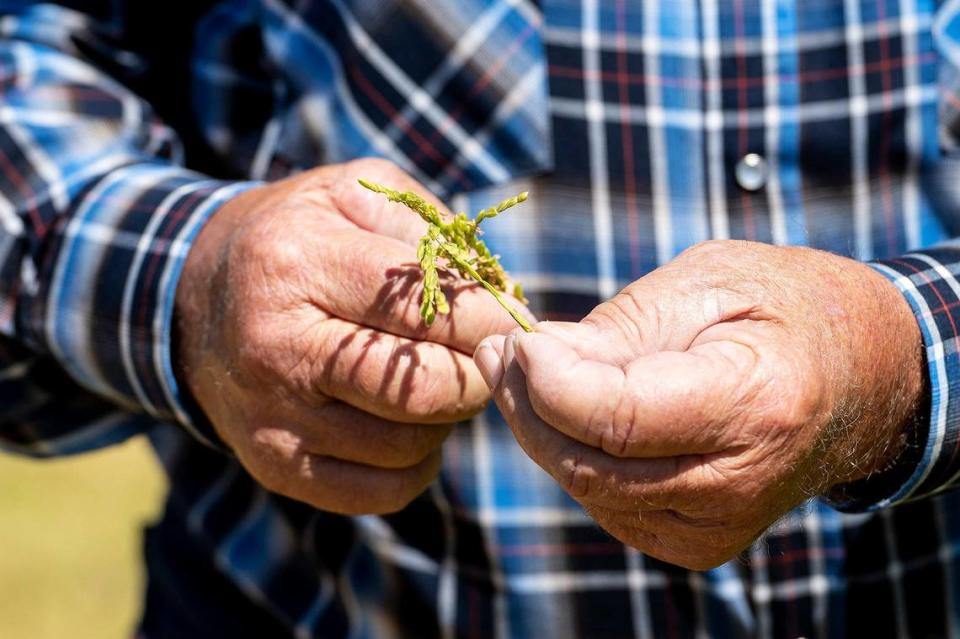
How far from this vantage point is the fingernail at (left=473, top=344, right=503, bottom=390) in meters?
1.13

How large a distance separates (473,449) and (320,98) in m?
0.63

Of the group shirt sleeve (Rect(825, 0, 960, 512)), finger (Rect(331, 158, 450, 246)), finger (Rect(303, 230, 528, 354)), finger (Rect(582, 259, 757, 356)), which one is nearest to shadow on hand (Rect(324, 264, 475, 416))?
finger (Rect(303, 230, 528, 354))

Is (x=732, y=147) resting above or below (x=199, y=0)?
above

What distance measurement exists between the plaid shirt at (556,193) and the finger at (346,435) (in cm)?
26

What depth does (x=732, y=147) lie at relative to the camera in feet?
5.37

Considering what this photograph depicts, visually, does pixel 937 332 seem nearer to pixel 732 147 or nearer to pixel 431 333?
pixel 732 147

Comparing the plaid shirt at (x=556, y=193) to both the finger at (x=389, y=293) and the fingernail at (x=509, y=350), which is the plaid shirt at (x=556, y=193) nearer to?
the finger at (x=389, y=293)

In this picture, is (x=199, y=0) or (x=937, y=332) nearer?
(x=937, y=332)

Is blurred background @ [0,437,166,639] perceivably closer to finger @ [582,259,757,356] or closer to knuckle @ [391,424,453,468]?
knuckle @ [391,424,453,468]

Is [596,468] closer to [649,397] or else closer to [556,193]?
[649,397]

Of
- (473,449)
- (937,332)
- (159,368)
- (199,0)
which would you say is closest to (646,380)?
(937,332)

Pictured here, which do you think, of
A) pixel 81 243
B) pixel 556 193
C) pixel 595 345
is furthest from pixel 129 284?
pixel 595 345

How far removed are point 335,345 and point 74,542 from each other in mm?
3803

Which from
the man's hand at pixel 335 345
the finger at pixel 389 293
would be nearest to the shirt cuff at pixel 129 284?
the man's hand at pixel 335 345
